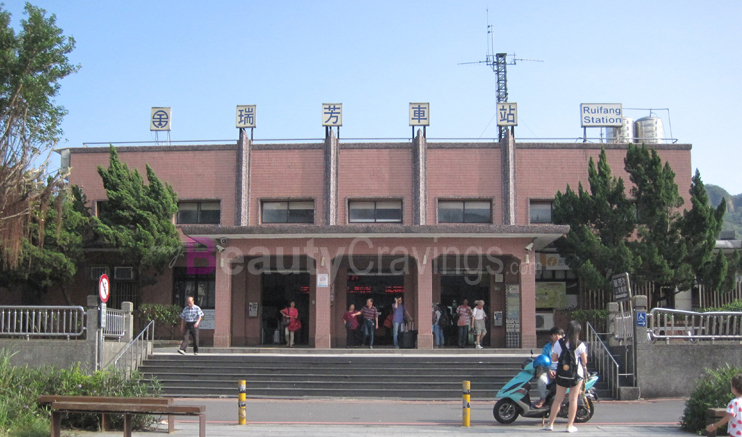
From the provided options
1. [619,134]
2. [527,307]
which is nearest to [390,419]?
[527,307]

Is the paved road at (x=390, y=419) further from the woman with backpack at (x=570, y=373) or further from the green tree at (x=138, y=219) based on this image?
the green tree at (x=138, y=219)

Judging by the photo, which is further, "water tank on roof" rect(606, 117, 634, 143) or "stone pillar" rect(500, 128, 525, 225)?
"water tank on roof" rect(606, 117, 634, 143)

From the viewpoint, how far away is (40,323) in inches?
735

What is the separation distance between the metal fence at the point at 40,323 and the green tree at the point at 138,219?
5311mm

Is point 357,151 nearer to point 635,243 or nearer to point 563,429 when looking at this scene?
point 635,243

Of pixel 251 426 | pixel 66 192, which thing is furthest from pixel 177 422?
pixel 66 192

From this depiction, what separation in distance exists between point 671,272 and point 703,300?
4.51m

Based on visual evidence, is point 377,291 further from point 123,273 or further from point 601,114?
point 601,114

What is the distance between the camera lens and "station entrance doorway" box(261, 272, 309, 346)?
88.2 feet

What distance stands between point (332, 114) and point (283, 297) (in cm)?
686

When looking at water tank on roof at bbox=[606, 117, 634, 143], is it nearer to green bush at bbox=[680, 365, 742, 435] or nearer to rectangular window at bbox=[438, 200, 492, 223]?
rectangular window at bbox=[438, 200, 492, 223]

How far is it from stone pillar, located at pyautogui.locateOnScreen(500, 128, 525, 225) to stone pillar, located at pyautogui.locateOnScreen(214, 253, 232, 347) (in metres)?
9.93

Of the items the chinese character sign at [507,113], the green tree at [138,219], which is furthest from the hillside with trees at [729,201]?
the green tree at [138,219]

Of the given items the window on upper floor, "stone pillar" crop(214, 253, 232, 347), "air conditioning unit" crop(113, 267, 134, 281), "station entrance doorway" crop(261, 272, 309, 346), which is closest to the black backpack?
"stone pillar" crop(214, 253, 232, 347)
